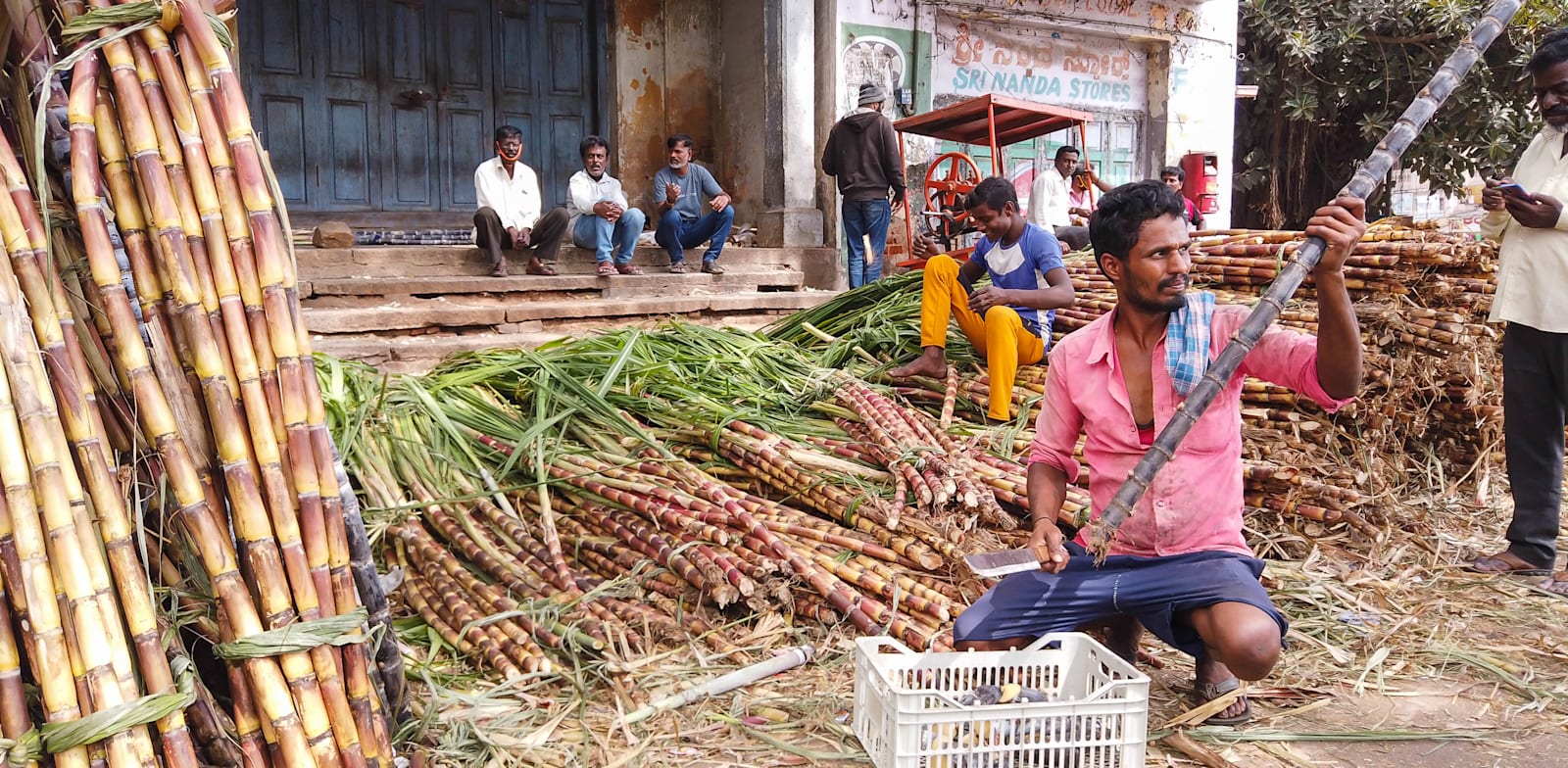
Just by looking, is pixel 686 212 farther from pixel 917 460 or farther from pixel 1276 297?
pixel 1276 297

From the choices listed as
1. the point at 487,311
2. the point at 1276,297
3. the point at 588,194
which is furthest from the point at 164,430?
the point at 588,194

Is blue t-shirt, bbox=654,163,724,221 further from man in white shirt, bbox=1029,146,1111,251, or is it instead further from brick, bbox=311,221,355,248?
man in white shirt, bbox=1029,146,1111,251

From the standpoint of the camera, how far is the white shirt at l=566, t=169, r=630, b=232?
707 centimetres

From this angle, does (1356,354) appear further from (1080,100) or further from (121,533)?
(1080,100)

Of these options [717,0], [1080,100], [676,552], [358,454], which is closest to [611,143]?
[717,0]

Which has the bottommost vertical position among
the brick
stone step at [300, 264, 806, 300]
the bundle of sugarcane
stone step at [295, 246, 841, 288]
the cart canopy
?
the bundle of sugarcane

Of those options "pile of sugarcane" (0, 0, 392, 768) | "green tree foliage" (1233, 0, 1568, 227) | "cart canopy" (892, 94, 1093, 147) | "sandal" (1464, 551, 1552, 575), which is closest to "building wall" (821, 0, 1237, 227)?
"cart canopy" (892, 94, 1093, 147)

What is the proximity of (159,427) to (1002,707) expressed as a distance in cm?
143

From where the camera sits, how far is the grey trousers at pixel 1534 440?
137 inches

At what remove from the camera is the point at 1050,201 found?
8219 millimetres

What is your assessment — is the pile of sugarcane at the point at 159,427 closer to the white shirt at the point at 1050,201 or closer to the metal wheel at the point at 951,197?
the metal wheel at the point at 951,197

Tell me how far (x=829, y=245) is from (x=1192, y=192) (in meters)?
4.44

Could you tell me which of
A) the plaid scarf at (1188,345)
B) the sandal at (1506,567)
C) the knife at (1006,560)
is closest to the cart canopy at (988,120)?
the sandal at (1506,567)

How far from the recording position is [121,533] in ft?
5.37
